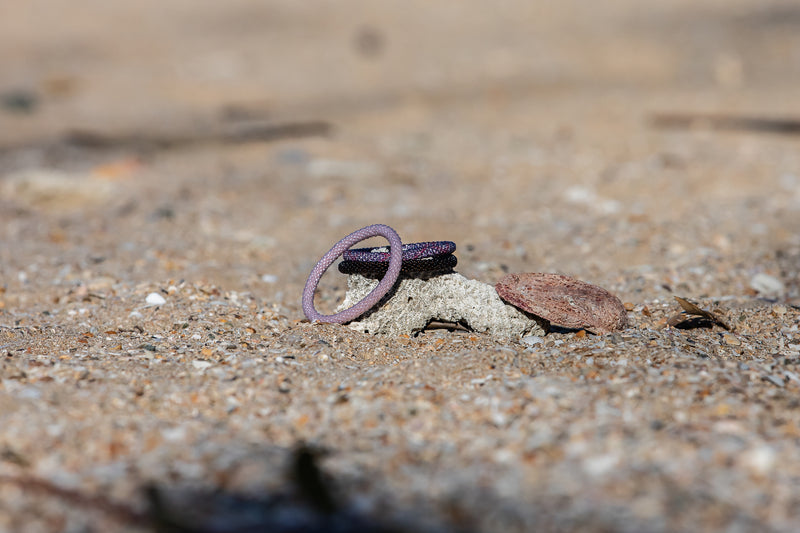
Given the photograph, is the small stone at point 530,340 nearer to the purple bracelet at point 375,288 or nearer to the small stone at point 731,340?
the purple bracelet at point 375,288

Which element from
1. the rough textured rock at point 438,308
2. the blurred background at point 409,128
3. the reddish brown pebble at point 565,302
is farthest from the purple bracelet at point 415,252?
the blurred background at point 409,128

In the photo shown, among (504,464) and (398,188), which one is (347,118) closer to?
(398,188)

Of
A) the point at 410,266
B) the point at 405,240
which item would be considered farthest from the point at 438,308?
the point at 405,240

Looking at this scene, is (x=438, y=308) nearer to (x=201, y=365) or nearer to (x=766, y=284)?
(x=201, y=365)

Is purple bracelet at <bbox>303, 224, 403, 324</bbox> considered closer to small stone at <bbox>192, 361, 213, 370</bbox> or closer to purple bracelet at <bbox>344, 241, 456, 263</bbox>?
purple bracelet at <bbox>344, 241, 456, 263</bbox>

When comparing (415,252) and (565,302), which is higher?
(415,252)

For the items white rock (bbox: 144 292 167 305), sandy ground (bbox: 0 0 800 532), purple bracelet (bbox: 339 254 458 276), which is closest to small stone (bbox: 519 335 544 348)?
sandy ground (bbox: 0 0 800 532)
